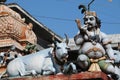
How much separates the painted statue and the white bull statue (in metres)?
0.35

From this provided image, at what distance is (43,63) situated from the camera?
27.7 feet

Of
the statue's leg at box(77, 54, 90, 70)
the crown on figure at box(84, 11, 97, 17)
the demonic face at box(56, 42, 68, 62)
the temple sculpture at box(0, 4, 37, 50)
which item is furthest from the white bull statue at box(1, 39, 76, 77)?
the temple sculpture at box(0, 4, 37, 50)

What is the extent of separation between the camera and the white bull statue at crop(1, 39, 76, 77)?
27.2ft

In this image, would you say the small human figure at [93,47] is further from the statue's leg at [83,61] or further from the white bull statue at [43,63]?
the white bull statue at [43,63]

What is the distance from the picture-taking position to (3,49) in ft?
35.7

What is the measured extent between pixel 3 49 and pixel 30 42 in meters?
0.72

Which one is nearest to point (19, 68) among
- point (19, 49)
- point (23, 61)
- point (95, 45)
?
point (23, 61)

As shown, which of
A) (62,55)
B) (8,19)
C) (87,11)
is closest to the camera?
(62,55)

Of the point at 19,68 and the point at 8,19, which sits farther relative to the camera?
the point at 8,19

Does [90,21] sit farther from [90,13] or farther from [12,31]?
[12,31]

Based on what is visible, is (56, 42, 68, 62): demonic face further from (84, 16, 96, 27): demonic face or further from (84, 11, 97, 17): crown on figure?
(84, 11, 97, 17): crown on figure

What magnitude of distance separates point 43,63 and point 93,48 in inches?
38.2

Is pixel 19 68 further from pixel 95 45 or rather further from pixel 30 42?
pixel 30 42

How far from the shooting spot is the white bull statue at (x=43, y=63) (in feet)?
27.2
